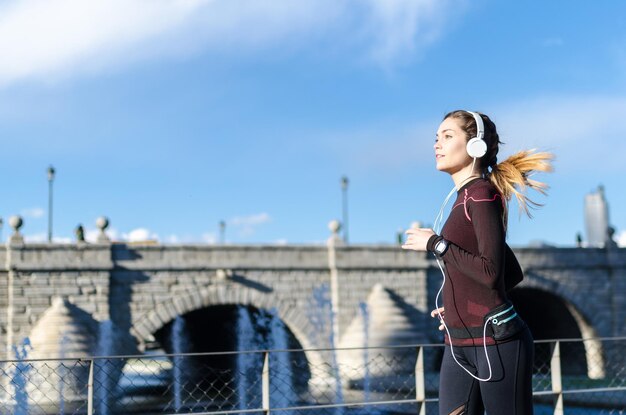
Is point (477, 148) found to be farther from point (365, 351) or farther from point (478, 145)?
point (365, 351)

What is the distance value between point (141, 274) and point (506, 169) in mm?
20682

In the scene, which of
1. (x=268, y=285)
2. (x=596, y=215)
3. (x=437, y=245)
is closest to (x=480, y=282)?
(x=437, y=245)

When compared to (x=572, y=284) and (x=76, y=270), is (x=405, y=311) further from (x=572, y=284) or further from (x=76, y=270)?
(x=76, y=270)

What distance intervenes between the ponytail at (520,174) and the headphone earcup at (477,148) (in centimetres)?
15

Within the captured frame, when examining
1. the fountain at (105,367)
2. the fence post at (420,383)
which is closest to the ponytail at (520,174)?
the fence post at (420,383)

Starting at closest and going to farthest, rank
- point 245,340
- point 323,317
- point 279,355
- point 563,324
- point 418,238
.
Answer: point 418,238 < point 323,317 < point 279,355 < point 245,340 < point 563,324

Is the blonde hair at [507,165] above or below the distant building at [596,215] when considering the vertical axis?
below

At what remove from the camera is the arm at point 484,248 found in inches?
126

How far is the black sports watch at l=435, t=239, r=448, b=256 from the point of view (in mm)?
3285

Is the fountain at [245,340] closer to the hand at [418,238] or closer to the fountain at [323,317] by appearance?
the fountain at [323,317]

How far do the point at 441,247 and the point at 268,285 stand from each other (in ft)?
71.2

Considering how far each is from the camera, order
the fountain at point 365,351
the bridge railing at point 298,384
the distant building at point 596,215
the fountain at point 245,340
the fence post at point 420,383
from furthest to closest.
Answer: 1. the distant building at point 596,215
2. the fountain at point 245,340
3. the fountain at point 365,351
4. the bridge railing at point 298,384
5. the fence post at point 420,383

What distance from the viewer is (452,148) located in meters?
3.54

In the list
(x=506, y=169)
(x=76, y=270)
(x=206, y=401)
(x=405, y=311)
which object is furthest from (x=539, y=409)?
(x=506, y=169)
